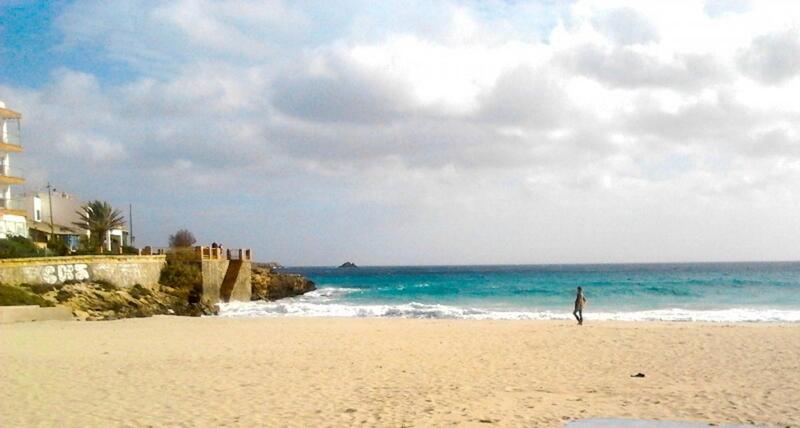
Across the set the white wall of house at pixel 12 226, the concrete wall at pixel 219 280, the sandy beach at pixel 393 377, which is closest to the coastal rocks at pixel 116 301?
the concrete wall at pixel 219 280

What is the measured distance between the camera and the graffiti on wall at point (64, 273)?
3081 cm

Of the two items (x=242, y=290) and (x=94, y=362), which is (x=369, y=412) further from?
(x=242, y=290)

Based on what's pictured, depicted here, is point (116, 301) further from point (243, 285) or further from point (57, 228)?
point (57, 228)

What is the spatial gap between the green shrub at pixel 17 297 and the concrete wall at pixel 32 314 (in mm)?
1257

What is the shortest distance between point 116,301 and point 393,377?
24.0m

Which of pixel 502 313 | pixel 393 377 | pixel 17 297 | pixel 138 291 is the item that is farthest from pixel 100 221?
pixel 393 377

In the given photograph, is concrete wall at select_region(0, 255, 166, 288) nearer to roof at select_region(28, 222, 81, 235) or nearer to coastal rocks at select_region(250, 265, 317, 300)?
coastal rocks at select_region(250, 265, 317, 300)

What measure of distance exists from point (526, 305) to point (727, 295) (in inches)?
794

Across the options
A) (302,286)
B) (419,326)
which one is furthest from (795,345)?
(302,286)

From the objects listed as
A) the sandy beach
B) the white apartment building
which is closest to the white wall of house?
the white apartment building

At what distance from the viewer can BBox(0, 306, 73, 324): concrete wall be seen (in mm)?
23453

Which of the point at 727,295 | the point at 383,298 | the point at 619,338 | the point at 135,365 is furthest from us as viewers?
the point at 383,298

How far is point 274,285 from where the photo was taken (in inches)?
2398

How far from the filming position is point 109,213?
4641cm
